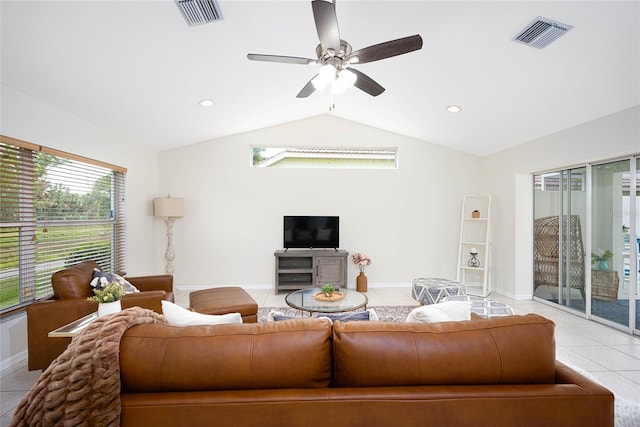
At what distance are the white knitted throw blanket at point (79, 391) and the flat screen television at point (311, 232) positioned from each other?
407 cm

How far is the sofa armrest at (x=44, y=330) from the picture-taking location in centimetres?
245

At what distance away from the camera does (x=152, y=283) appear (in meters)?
3.54

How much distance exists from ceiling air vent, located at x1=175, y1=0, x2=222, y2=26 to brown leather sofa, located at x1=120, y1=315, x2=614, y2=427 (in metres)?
2.14

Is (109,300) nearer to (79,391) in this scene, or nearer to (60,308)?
(60,308)

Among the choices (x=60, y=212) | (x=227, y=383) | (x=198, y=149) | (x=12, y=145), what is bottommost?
(x=227, y=383)

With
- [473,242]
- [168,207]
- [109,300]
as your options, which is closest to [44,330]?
[109,300]

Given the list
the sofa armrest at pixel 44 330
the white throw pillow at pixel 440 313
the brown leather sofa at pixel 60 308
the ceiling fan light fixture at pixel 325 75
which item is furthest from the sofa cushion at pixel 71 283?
the white throw pillow at pixel 440 313

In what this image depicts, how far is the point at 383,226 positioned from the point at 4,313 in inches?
190

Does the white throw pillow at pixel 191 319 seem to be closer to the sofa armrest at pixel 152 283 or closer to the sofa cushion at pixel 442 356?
the sofa cushion at pixel 442 356

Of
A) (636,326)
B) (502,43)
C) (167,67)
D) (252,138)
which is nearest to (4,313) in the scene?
(167,67)

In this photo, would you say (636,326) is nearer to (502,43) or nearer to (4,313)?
(502,43)

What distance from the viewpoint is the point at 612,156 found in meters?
3.45

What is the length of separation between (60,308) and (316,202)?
3.68m

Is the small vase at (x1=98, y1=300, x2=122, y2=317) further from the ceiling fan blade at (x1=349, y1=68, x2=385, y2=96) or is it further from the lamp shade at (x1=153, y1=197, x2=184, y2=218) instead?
the lamp shade at (x1=153, y1=197, x2=184, y2=218)
